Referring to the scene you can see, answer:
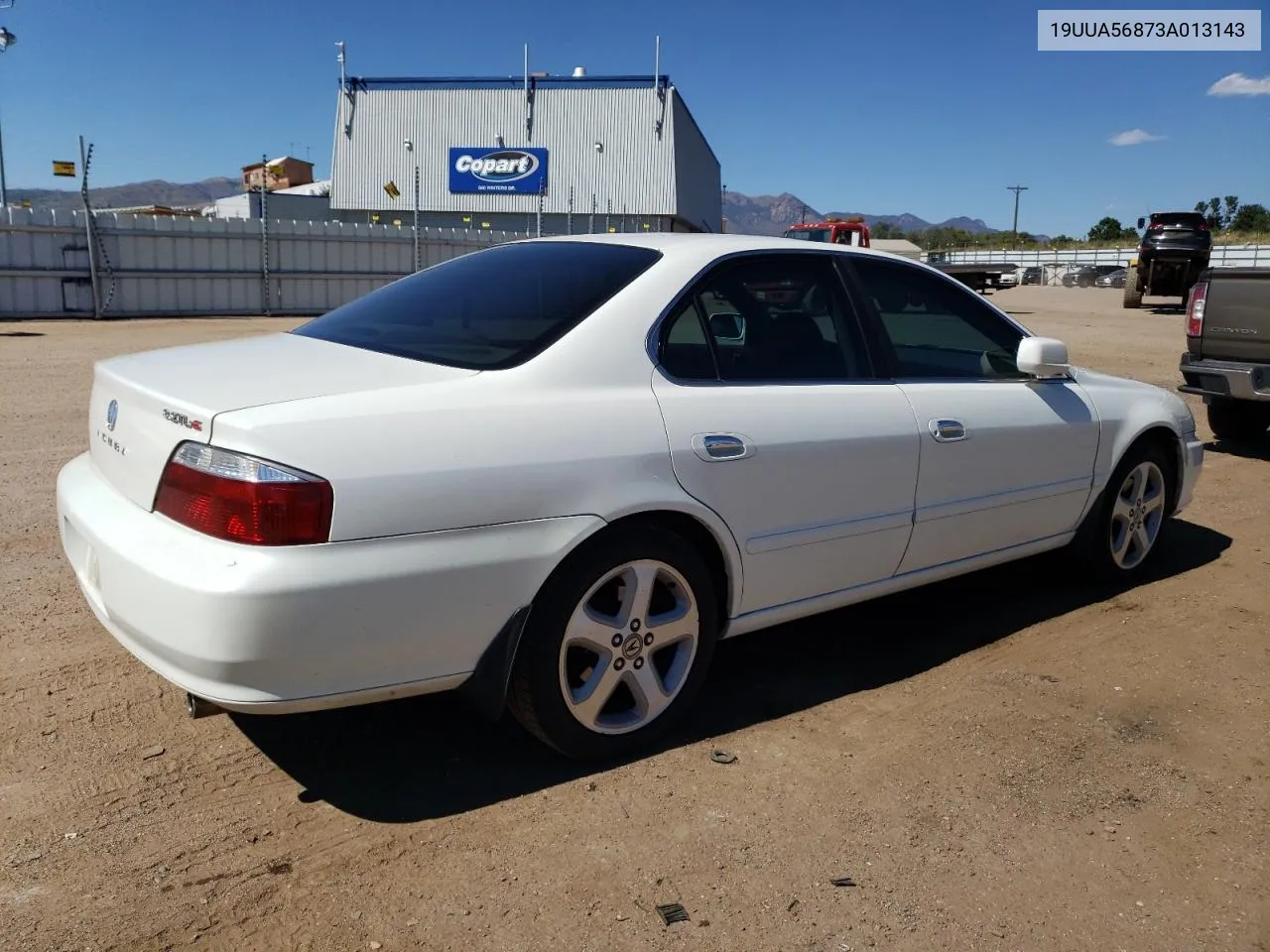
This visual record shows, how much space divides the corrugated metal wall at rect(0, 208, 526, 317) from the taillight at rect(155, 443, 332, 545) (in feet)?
57.3

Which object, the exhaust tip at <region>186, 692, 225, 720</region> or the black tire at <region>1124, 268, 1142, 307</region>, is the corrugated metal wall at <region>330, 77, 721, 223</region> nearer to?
the black tire at <region>1124, 268, 1142, 307</region>

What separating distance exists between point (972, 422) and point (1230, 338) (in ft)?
16.7

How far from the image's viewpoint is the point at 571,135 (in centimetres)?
3981

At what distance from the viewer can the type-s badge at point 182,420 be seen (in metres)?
2.52

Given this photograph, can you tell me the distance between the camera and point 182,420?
2574mm

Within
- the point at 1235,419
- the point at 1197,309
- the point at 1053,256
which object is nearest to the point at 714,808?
the point at 1197,309

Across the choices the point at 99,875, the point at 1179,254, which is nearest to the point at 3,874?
the point at 99,875

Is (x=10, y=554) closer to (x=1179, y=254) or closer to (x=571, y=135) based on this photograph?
(x=1179, y=254)

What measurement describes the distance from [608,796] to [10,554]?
3.19 m

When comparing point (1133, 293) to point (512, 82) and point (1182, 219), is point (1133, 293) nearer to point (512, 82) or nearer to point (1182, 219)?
point (1182, 219)

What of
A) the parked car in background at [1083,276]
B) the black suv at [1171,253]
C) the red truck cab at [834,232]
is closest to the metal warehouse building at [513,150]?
the red truck cab at [834,232]

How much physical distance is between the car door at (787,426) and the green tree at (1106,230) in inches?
3563

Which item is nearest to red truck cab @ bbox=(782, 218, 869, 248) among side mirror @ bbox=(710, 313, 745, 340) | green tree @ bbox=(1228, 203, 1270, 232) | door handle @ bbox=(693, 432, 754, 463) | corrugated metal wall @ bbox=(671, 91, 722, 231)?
corrugated metal wall @ bbox=(671, 91, 722, 231)

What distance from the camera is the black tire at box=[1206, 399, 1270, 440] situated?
8453 millimetres
